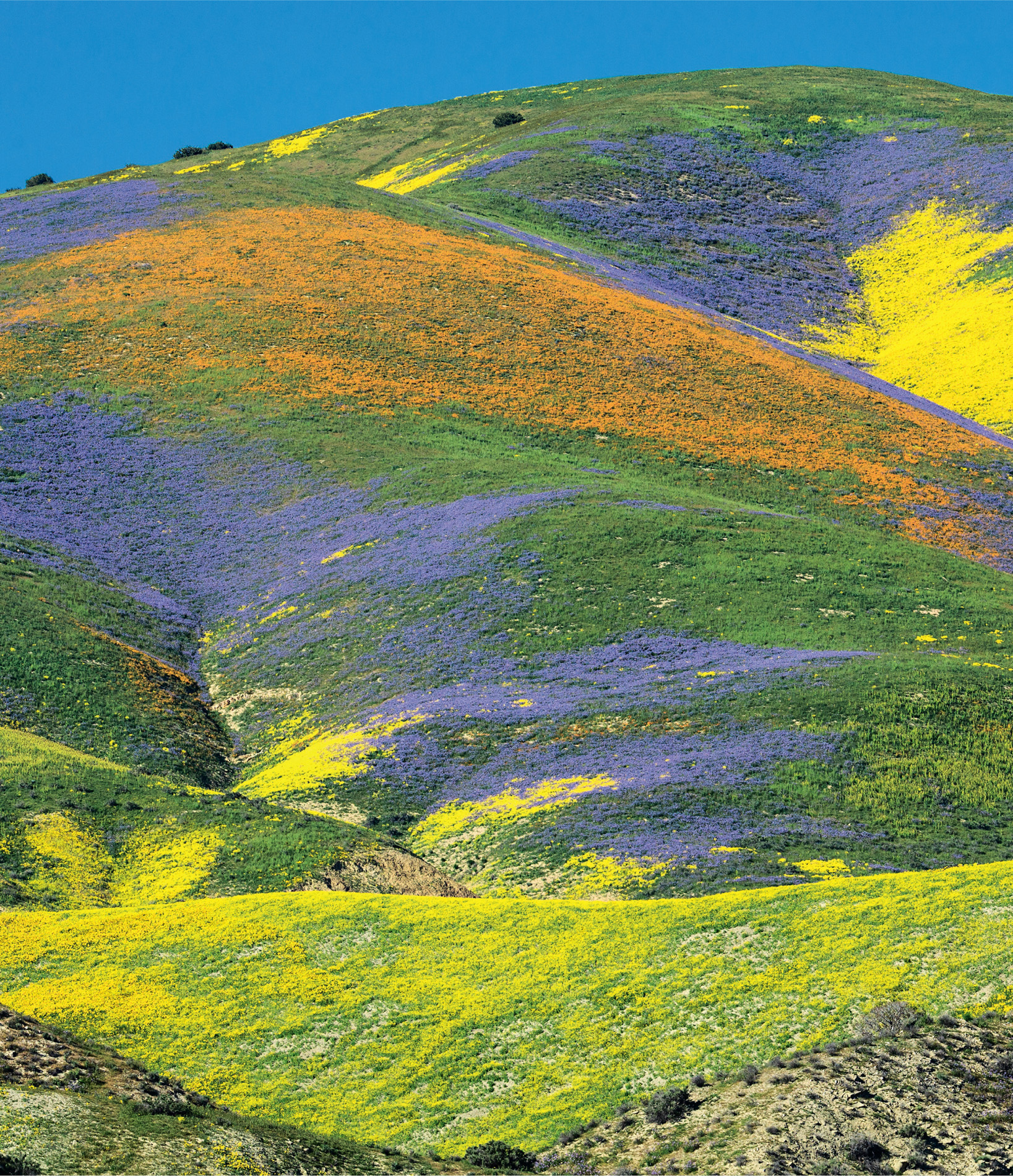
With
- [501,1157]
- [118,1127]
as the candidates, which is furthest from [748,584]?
[118,1127]

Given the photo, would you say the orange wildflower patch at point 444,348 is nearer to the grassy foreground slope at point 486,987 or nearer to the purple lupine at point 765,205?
the purple lupine at point 765,205

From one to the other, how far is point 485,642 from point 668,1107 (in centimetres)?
2723

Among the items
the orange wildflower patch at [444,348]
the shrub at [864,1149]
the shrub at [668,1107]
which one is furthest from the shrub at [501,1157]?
the orange wildflower patch at [444,348]

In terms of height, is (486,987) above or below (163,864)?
below

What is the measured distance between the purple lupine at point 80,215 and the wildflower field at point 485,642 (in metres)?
1.06

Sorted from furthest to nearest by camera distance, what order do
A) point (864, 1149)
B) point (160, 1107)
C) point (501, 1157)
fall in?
point (160, 1107) → point (501, 1157) → point (864, 1149)

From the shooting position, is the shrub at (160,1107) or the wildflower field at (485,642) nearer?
the shrub at (160,1107)

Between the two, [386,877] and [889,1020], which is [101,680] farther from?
[889,1020]

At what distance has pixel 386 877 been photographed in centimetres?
3109

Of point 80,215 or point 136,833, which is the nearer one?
point 136,833

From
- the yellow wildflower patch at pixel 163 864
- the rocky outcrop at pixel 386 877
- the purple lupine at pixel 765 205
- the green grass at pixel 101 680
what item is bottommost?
the rocky outcrop at pixel 386 877

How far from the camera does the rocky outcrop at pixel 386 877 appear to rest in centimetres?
3050

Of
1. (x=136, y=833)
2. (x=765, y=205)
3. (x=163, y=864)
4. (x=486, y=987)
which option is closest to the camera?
(x=486, y=987)

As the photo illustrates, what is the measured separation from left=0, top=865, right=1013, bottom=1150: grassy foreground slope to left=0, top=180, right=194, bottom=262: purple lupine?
74.7m
